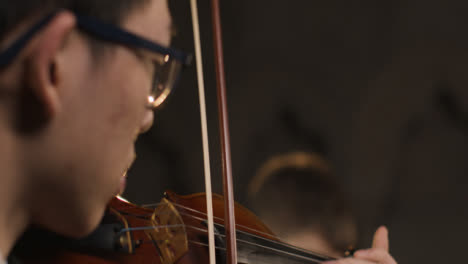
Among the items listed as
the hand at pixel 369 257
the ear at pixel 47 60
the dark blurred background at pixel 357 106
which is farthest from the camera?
the dark blurred background at pixel 357 106

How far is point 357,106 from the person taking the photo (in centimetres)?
167

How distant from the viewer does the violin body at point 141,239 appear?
0.44m

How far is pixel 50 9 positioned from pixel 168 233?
0.32 m

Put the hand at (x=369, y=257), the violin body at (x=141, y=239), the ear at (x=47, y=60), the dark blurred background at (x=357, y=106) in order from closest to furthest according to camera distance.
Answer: the ear at (x=47, y=60)
the violin body at (x=141, y=239)
the hand at (x=369, y=257)
the dark blurred background at (x=357, y=106)

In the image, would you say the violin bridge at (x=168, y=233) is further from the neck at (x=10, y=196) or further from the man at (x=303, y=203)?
the man at (x=303, y=203)

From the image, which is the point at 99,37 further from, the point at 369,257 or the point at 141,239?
the point at 369,257

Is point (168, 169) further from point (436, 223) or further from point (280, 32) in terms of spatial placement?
point (436, 223)

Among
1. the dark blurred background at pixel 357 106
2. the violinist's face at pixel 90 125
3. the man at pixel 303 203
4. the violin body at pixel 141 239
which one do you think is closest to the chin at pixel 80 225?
the violinist's face at pixel 90 125

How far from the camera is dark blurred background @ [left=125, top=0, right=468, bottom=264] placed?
5.19 ft

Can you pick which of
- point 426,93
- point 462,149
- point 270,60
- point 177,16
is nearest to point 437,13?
point 426,93

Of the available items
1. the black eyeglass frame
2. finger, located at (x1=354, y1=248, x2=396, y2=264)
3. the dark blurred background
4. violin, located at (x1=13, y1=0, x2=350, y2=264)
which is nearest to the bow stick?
violin, located at (x1=13, y1=0, x2=350, y2=264)

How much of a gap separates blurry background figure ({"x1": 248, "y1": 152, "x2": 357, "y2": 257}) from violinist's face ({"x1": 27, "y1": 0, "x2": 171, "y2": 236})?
1316mm

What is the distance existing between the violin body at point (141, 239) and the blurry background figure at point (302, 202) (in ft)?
3.64

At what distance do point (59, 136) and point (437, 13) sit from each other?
5.52ft
